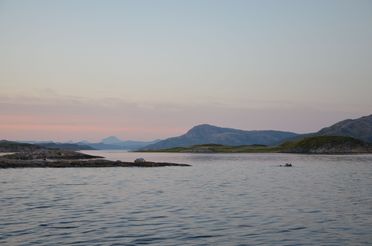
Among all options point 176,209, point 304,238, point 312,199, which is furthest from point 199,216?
point 312,199

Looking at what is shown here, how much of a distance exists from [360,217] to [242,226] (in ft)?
36.6

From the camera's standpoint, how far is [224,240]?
1131 inches

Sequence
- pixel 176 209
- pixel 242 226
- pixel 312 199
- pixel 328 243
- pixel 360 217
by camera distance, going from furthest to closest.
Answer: pixel 312 199 → pixel 176 209 → pixel 360 217 → pixel 242 226 → pixel 328 243

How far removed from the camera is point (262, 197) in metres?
52.2

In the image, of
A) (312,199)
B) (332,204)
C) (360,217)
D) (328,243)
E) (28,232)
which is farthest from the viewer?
(312,199)

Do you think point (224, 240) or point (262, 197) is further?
point (262, 197)

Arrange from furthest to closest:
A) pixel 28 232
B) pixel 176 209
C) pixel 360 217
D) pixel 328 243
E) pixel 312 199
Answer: pixel 312 199, pixel 176 209, pixel 360 217, pixel 28 232, pixel 328 243

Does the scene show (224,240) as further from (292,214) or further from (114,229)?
(292,214)

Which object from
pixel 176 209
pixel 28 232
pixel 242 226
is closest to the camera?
pixel 28 232

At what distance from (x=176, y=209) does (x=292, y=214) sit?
10.7 m

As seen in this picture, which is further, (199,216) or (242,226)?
(199,216)

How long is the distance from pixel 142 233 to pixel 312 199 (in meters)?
26.2

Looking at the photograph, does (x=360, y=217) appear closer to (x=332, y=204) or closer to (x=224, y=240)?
(x=332, y=204)

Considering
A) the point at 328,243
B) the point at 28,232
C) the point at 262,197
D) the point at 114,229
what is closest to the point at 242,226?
the point at 328,243
